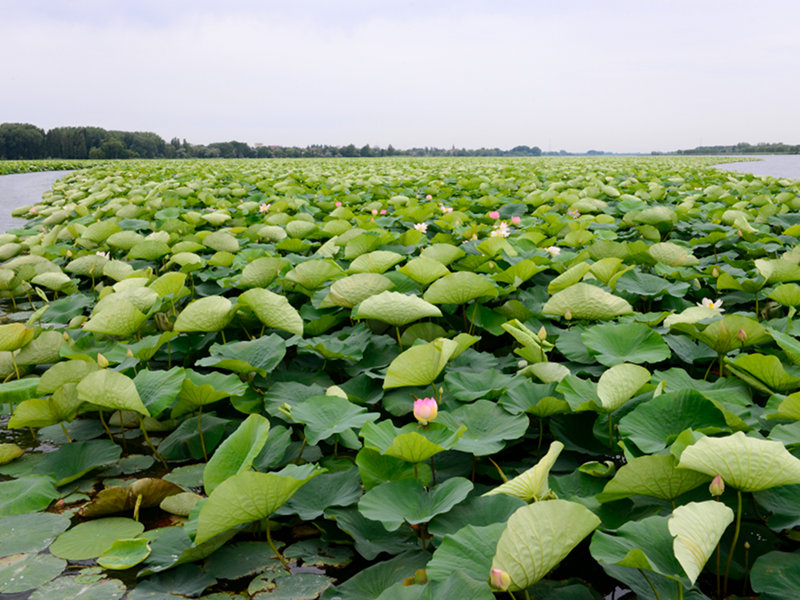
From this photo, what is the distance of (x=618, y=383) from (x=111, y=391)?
1112 millimetres

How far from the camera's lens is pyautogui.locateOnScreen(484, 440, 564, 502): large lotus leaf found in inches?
33.7

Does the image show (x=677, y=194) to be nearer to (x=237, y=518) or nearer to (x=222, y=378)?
(x=222, y=378)

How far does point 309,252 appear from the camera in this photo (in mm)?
2930

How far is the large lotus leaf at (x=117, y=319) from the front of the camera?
5.27 ft

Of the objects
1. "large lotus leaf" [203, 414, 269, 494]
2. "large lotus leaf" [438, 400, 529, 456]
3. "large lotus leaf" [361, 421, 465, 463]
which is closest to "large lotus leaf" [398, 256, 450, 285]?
"large lotus leaf" [438, 400, 529, 456]

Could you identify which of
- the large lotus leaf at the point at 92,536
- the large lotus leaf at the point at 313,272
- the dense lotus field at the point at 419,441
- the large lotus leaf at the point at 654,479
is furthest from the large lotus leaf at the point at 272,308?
the large lotus leaf at the point at 654,479

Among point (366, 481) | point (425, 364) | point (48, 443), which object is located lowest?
point (48, 443)

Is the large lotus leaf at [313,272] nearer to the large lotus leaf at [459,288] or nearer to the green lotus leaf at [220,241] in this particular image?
the large lotus leaf at [459,288]

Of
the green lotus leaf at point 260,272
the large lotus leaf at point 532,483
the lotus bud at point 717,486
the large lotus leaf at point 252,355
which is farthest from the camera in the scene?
the green lotus leaf at point 260,272

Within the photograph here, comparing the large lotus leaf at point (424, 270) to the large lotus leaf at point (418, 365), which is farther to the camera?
the large lotus leaf at point (424, 270)

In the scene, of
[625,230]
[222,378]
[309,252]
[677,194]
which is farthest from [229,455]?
[677,194]

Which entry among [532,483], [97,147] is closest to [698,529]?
[532,483]

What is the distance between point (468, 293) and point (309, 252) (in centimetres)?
151

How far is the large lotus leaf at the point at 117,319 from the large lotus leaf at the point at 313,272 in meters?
0.50
